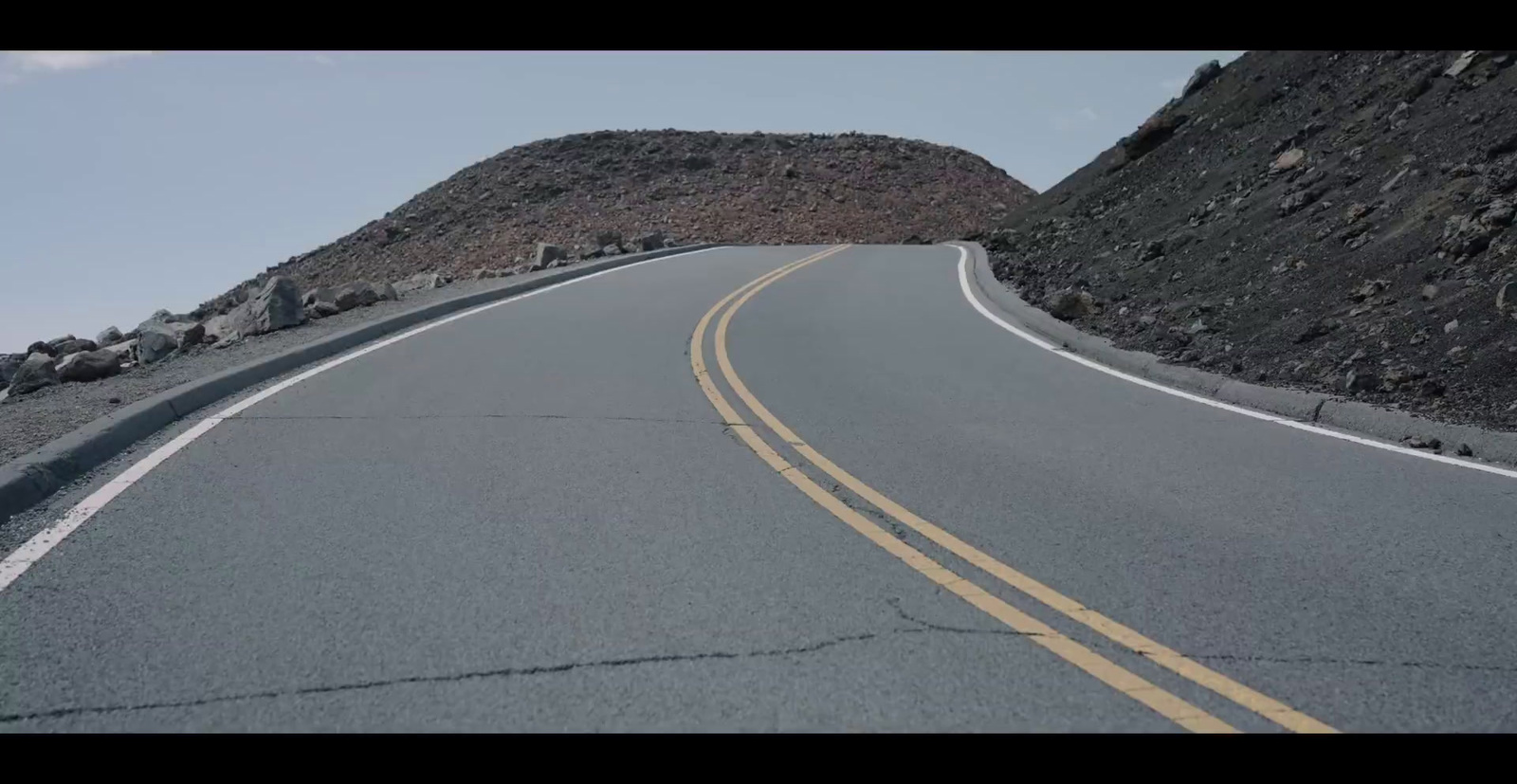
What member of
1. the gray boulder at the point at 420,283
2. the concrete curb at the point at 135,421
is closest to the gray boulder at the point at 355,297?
the concrete curb at the point at 135,421

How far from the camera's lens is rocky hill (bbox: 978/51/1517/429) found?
10.3 meters

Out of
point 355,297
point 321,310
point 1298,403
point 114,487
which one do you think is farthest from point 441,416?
point 355,297

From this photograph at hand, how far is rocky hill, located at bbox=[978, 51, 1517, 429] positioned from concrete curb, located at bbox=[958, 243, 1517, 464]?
291mm

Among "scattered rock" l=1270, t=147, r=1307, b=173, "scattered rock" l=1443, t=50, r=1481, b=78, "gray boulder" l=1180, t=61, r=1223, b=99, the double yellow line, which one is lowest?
the double yellow line

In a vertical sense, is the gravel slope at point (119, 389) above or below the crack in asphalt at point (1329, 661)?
above

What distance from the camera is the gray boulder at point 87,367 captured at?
1167 cm

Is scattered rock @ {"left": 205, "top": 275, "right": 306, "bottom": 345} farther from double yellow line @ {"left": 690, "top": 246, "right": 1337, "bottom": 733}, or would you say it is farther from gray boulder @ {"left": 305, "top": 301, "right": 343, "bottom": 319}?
double yellow line @ {"left": 690, "top": 246, "right": 1337, "bottom": 733}

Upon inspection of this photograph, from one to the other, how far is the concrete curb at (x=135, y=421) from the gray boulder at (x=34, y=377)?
2.09m

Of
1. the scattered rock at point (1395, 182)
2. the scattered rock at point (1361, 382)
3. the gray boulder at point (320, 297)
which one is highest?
the scattered rock at point (1395, 182)

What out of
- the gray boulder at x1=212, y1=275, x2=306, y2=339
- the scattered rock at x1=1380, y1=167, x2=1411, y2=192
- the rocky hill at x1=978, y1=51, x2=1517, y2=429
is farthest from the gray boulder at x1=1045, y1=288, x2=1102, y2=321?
the gray boulder at x1=212, y1=275, x2=306, y2=339

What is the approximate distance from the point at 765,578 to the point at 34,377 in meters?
9.45

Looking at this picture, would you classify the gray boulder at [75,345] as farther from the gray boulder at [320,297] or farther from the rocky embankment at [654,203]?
the rocky embankment at [654,203]

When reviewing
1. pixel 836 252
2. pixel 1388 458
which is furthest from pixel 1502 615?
pixel 836 252
